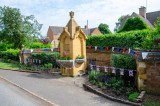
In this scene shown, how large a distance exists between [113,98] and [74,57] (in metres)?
8.01

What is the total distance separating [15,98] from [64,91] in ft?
9.73

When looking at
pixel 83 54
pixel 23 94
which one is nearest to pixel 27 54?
pixel 83 54

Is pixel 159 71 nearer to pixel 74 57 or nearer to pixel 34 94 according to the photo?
pixel 34 94

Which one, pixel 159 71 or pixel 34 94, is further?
pixel 34 94

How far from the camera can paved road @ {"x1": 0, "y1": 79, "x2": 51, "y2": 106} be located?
1050 cm

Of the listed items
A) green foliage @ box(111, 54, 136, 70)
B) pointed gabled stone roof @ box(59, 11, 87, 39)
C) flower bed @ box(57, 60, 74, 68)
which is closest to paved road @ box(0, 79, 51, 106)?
flower bed @ box(57, 60, 74, 68)

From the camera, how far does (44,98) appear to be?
11609 mm

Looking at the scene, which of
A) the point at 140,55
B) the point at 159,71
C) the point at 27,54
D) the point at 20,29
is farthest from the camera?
the point at 20,29

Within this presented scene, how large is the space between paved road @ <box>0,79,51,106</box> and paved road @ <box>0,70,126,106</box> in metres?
0.72

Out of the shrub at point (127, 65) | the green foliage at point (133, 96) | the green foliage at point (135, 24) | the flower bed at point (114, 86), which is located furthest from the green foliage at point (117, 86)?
the green foliage at point (135, 24)

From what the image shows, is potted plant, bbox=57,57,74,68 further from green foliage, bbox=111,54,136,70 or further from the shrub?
the shrub

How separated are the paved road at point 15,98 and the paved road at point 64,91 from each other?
718mm

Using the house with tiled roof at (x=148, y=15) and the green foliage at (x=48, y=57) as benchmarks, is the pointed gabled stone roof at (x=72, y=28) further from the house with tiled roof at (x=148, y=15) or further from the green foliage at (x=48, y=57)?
the house with tiled roof at (x=148, y=15)

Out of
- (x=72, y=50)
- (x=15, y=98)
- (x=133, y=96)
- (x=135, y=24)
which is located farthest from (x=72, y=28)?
(x=135, y=24)
